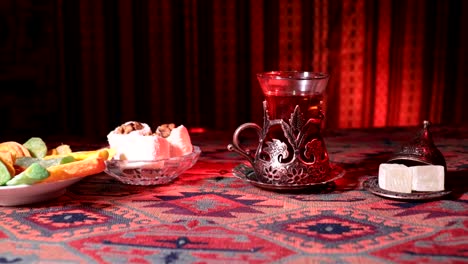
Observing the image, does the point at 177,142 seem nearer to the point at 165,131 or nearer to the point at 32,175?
the point at 165,131

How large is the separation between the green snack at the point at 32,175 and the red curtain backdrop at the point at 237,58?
226 cm

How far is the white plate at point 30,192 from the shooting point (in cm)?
85

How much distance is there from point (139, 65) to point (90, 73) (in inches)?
10.6

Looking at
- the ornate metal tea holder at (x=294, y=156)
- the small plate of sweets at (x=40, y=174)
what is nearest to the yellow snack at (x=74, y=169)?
the small plate of sweets at (x=40, y=174)

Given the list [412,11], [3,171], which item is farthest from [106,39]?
[3,171]

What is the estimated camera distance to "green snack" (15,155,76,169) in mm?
925

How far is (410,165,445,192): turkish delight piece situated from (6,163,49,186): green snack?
551 mm

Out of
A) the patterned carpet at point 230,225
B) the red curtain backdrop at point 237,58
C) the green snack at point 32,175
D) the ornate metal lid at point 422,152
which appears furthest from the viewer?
the red curtain backdrop at point 237,58

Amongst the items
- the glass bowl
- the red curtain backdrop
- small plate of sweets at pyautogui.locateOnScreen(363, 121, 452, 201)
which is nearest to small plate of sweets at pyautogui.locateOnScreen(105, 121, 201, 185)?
the glass bowl

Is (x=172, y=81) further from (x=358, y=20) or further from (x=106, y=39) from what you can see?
(x=358, y=20)

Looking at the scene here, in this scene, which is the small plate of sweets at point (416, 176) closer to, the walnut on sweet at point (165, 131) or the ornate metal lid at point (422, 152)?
the ornate metal lid at point (422, 152)

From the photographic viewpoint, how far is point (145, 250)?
2.32 feet

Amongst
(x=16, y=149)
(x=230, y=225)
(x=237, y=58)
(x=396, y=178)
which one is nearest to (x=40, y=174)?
(x=16, y=149)

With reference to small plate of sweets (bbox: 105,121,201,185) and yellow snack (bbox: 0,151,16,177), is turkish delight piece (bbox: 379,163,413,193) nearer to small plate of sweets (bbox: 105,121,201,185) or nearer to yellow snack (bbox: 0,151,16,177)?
small plate of sweets (bbox: 105,121,201,185)
